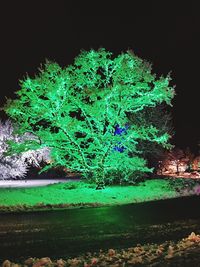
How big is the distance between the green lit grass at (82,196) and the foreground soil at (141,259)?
1037 centimetres

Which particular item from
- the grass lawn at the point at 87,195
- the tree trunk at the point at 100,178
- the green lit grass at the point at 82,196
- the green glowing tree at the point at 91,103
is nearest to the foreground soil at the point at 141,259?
the grass lawn at the point at 87,195

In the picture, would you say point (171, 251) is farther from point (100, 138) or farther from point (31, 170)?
point (31, 170)

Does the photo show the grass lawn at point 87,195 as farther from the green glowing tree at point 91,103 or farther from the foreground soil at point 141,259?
the foreground soil at point 141,259

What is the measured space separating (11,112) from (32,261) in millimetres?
16370

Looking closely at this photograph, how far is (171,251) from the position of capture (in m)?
8.05

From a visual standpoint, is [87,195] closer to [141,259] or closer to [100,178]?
[100,178]

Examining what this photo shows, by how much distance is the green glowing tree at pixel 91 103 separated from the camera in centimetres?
2348

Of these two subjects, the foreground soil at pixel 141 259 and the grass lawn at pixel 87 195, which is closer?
the foreground soil at pixel 141 259

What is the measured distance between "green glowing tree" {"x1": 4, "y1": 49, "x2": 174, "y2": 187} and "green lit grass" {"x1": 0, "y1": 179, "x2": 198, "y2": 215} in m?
1.47

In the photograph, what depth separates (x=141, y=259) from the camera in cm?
754

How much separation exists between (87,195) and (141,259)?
46.9 ft

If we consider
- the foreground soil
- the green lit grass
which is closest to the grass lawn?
the green lit grass

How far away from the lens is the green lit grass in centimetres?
1888

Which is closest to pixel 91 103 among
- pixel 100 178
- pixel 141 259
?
pixel 100 178
